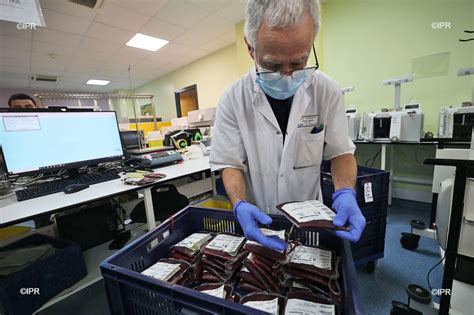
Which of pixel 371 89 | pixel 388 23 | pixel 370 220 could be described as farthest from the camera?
pixel 371 89

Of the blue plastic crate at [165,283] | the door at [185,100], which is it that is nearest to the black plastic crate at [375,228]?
the blue plastic crate at [165,283]

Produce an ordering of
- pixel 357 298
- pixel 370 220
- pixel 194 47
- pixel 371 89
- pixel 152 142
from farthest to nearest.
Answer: pixel 194 47 → pixel 152 142 → pixel 371 89 → pixel 370 220 → pixel 357 298

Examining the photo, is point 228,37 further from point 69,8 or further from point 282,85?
point 282,85

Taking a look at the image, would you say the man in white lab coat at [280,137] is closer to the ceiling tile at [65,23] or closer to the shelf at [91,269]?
the shelf at [91,269]

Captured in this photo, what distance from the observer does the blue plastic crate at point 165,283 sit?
1.28 ft

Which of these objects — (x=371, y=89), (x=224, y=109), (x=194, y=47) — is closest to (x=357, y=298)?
(x=224, y=109)

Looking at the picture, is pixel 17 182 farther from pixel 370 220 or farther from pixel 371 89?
pixel 371 89

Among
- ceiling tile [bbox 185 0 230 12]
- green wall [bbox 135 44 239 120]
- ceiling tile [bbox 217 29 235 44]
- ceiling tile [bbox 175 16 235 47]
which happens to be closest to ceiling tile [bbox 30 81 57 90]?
green wall [bbox 135 44 239 120]

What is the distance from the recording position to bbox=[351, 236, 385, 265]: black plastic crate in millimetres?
1474

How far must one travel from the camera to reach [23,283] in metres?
1.05

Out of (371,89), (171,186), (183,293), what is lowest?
(171,186)

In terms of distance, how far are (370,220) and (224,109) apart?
129cm

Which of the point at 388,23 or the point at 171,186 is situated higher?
the point at 388,23

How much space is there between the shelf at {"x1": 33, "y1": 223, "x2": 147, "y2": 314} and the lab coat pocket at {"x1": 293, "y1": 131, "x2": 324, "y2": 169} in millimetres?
1377
